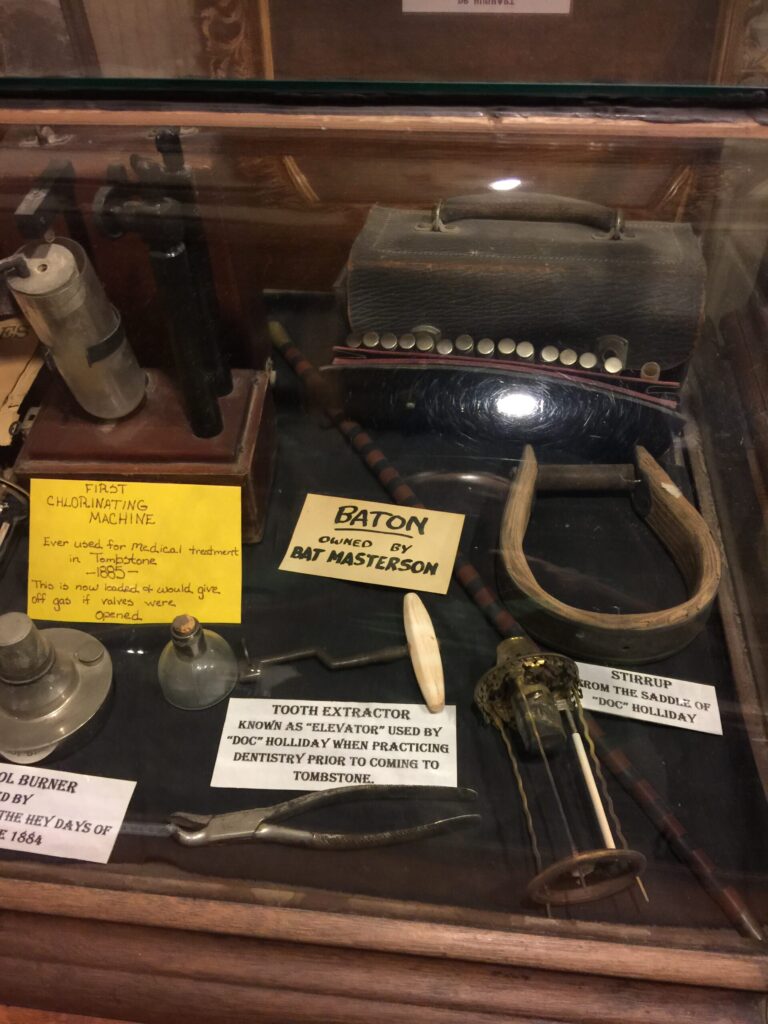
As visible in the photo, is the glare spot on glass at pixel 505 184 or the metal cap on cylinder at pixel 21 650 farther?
the glare spot on glass at pixel 505 184

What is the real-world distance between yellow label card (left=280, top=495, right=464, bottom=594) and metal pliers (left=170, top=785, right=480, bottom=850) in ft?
0.93

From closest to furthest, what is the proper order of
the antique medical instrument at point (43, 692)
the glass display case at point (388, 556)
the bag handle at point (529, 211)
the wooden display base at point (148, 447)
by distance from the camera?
the glass display case at point (388, 556), the antique medical instrument at point (43, 692), the wooden display base at point (148, 447), the bag handle at point (529, 211)

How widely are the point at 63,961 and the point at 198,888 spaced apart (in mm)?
136

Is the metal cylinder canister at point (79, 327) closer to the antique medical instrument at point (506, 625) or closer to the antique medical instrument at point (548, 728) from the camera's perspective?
the antique medical instrument at point (506, 625)

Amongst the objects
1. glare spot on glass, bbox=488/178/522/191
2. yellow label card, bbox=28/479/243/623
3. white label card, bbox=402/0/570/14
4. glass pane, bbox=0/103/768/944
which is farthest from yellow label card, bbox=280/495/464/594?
white label card, bbox=402/0/570/14

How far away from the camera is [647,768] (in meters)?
0.94

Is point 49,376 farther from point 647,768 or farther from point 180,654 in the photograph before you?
point 647,768

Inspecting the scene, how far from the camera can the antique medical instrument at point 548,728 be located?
0.81 m

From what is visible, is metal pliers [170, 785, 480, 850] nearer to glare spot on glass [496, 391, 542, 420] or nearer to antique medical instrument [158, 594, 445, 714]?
antique medical instrument [158, 594, 445, 714]

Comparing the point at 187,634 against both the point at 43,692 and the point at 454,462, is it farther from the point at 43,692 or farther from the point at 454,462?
the point at 454,462

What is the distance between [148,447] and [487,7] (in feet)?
2.38

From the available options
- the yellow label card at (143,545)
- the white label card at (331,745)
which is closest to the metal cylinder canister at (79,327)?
the yellow label card at (143,545)

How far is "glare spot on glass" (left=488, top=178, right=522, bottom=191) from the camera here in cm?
123

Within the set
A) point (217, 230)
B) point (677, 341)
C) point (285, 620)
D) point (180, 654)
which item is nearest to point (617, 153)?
point (677, 341)
